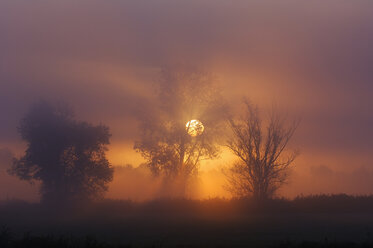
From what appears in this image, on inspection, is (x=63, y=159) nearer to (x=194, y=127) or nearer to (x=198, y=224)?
(x=194, y=127)

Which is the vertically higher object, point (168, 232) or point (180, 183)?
point (180, 183)

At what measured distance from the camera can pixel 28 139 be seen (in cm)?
4947

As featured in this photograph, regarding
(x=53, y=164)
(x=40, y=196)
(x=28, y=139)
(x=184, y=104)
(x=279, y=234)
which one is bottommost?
(x=279, y=234)

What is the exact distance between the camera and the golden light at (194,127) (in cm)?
4744

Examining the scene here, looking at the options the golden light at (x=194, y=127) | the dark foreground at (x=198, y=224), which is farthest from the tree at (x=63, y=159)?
the golden light at (x=194, y=127)

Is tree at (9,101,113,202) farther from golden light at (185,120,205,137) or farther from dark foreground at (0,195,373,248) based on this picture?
golden light at (185,120,205,137)

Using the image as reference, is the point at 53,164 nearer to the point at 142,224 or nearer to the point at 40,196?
the point at 40,196

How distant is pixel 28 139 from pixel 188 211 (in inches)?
873

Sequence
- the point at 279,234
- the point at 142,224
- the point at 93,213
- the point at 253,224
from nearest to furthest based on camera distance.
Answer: the point at 279,234
the point at 253,224
the point at 142,224
the point at 93,213

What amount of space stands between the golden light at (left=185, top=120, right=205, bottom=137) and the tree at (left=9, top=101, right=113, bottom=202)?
1019cm

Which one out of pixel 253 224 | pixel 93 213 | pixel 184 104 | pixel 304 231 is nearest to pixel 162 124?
pixel 184 104

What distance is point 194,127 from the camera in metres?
47.4

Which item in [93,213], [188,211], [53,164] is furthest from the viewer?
[53,164]

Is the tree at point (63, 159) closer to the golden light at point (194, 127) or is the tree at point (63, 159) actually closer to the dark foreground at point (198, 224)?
the dark foreground at point (198, 224)
